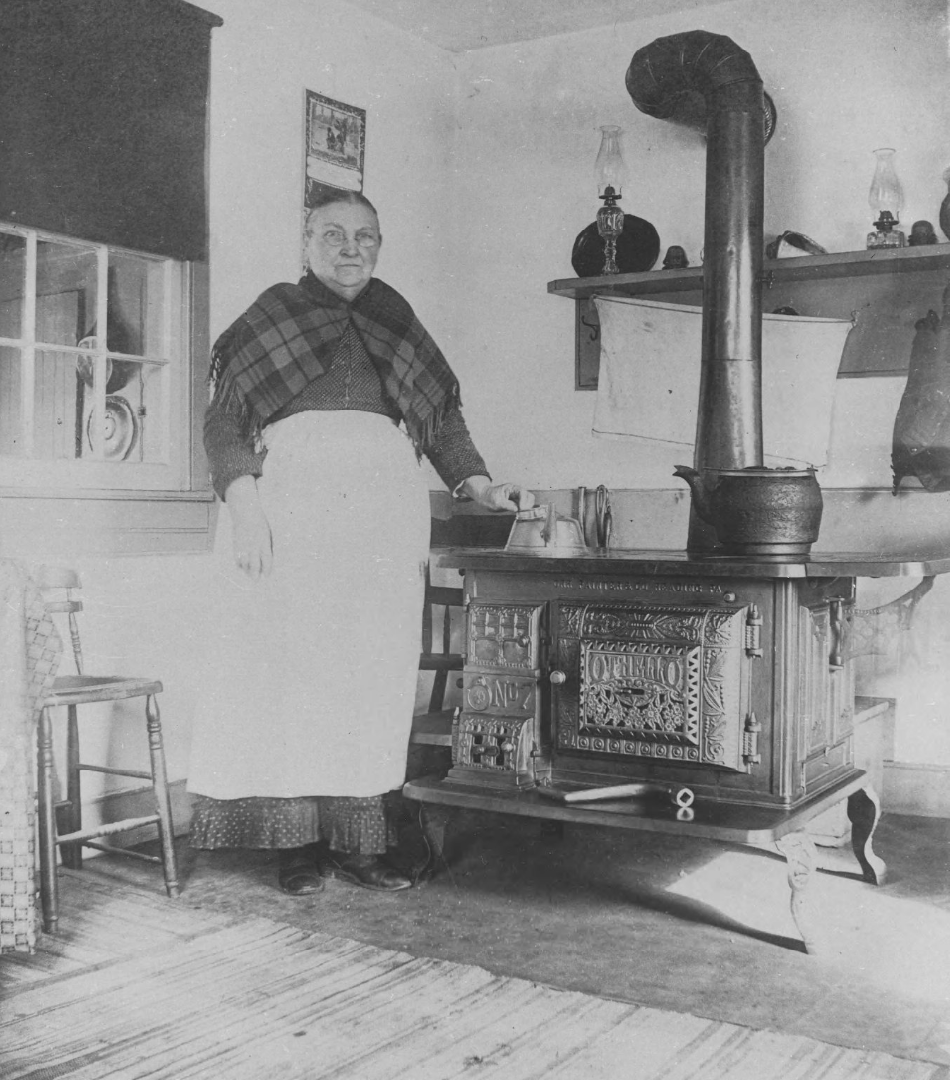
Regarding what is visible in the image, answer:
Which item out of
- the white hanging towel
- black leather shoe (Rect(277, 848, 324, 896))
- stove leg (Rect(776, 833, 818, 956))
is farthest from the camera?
the white hanging towel

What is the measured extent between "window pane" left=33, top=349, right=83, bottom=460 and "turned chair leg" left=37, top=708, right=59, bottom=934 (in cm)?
79

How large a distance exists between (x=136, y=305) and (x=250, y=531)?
2.84 feet

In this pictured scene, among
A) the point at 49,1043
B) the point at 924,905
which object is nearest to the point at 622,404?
the point at 924,905

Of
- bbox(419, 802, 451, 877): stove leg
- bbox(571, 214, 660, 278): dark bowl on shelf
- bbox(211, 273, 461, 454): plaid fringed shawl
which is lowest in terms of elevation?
bbox(419, 802, 451, 877): stove leg

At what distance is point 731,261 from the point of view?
3.17 meters

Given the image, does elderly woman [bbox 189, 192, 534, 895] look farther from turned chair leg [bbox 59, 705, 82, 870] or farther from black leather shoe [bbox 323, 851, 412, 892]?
turned chair leg [bbox 59, 705, 82, 870]

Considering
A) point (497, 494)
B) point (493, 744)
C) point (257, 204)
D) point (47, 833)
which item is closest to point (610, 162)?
point (257, 204)

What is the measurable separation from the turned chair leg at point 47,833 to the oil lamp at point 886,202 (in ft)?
8.69

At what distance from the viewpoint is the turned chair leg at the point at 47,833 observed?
Result: 8.14 ft

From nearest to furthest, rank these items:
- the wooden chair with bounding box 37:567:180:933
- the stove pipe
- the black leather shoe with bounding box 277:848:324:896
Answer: the wooden chair with bounding box 37:567:180:933
the black leather shoe with bounding box 277:848:324:896
the stove pipe

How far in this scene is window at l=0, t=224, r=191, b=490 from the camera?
116 inches

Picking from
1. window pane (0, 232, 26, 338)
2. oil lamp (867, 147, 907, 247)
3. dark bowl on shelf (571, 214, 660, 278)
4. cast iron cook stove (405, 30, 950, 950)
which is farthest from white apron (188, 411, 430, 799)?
oil lamp (867, 147, 907, 247)

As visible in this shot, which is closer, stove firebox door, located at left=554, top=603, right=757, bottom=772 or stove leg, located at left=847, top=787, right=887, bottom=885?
stove firebox door, located at left=554, top=603, right=757, bottom=772

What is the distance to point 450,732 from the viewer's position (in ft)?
9.82
